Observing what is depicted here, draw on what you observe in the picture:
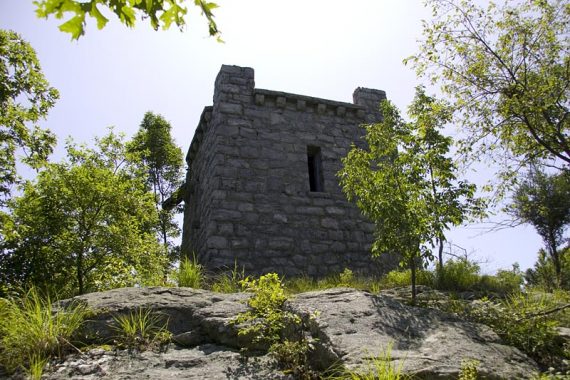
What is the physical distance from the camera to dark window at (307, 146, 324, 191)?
10.0m

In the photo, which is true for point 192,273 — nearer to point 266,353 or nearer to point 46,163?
point 266,353

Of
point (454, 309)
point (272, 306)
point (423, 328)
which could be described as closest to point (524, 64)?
point (454, 309)

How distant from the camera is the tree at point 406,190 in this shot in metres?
5.82

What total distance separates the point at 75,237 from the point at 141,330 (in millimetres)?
4268

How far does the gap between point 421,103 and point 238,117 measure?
3809mm

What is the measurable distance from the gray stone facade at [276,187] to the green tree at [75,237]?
1.49 meters

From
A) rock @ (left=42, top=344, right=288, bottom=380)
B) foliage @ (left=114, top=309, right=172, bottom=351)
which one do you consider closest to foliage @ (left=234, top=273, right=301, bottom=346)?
rock @ (left=42, top=344, right=288, bottom=380)

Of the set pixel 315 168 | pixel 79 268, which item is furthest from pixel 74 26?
pixel 315 168

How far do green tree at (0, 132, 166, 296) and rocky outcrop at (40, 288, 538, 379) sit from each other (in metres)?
3.07

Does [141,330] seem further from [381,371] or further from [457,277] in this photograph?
[457,277]

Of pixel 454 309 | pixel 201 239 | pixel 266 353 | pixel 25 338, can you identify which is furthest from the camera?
pixel 201 239

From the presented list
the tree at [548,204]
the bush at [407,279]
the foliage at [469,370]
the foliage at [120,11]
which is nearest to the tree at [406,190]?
the bush at [407,279]

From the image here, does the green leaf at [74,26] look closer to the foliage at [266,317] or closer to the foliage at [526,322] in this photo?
the foliage at [266,317]

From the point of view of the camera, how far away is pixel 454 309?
546 centimetres
